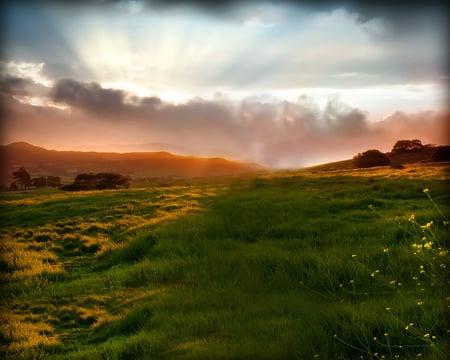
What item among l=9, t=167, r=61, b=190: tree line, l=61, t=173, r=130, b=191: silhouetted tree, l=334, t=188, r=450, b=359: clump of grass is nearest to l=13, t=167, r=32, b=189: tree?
l=9, t=167, r=61, b=190: tree line

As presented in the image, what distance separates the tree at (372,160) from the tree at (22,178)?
52912 mm

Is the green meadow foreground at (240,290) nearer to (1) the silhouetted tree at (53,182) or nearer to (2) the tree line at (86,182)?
(2) the tree line at (86,182)

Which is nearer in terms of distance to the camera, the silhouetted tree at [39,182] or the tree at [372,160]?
the silhouetted tree at [39,182]

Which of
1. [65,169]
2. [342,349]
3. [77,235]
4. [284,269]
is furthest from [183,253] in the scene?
[65,169]

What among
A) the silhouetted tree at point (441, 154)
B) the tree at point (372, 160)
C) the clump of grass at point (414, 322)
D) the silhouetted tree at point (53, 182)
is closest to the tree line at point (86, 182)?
the silhouetted tree at point (53, 182)

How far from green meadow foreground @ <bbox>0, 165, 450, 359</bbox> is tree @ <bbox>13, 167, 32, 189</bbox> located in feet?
142

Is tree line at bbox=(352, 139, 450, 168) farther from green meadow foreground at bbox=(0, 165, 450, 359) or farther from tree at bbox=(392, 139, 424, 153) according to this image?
green meadow foreground at bbox=(0, 165, 450, 359)

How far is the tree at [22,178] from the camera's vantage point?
5519 cm

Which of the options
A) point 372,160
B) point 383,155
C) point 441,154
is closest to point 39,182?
point 372,160

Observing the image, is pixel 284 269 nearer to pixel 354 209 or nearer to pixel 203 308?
pixel 203 308

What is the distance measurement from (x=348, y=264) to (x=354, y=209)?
9.61 meters

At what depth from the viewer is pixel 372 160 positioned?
2677 inches

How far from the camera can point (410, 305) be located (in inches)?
244

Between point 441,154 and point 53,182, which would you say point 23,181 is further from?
point 441,154
